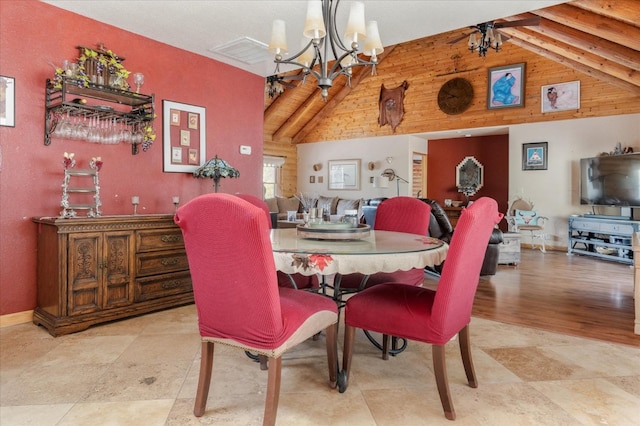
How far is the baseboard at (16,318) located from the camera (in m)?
2.90

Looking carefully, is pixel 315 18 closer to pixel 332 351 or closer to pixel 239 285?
pixel 239 285

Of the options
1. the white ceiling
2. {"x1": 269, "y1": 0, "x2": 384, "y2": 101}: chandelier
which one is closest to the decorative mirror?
the white ceiling

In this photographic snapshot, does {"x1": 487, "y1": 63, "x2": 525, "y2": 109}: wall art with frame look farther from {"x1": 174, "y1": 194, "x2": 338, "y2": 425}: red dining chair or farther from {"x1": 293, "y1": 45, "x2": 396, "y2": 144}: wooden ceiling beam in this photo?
{"x1": 174, "y1": 194, "x2": 338, "y2": 425}: red dining chair

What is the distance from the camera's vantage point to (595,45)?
513cm

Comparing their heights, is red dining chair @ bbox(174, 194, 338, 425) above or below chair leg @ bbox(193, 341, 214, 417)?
above

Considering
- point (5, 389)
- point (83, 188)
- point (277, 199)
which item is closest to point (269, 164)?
point (277, 199)

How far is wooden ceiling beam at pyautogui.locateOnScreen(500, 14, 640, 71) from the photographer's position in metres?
4.96

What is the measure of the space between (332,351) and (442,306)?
0.60 meters

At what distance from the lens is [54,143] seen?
3.10 metres

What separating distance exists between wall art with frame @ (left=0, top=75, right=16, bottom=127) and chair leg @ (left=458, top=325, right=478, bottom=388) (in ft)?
11.1

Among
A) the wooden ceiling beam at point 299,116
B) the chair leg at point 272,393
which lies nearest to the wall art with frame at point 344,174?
the wooden ceiling beam at point 299,116

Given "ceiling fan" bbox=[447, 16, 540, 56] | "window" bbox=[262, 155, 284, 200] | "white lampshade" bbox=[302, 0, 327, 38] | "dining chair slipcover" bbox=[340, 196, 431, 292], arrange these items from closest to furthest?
"white lampshade" bbox=[302, 0, 327, 38] → "dining chair slipcover" bbox=[340, 196, 431, 292] → "ceiling fan" bbox=[447, 16, 540, 56] → "window" bbox=[262, 155, 284, 200]

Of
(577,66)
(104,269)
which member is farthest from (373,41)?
(577,66)

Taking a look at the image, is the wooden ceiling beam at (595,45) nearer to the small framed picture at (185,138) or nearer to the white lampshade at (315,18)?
the white lampshade at (315,18)
